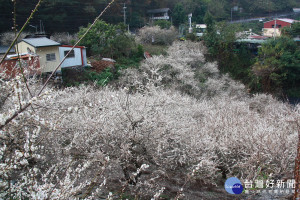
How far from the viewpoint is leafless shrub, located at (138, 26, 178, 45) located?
2350 centimetres

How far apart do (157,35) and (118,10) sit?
19.7 feet

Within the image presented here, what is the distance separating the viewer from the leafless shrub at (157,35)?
2350cm

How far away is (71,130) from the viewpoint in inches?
213

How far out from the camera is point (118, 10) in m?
26.3

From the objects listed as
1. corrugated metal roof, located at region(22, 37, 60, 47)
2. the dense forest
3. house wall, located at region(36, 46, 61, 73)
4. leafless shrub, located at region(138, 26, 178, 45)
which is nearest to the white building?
house wall, located at region(36, 46, 61, 73)

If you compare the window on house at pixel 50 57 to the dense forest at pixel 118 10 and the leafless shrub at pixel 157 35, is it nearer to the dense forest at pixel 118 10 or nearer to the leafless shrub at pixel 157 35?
the dense forest at pixel 118 10

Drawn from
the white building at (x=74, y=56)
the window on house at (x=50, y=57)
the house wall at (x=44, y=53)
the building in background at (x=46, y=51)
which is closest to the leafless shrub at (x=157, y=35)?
the white building at (x=74, y=56)

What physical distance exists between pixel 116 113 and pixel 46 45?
9752 mm

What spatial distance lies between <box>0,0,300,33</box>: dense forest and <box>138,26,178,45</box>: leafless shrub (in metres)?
3.95

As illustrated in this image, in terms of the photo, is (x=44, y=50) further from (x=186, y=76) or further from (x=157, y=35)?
(x=157, y=35)

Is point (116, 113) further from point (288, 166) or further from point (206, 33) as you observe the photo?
point (206, 33)

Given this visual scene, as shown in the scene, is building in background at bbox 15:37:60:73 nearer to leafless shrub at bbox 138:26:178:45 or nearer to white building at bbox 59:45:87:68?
white building at bbox 59:45:87:68

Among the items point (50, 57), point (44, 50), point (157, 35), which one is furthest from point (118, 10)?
point (44, 50)

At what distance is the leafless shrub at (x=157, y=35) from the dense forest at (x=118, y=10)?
395 cm
